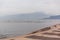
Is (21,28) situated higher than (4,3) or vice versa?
(4,3)

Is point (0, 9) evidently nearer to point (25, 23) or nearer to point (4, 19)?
point (4, 19)

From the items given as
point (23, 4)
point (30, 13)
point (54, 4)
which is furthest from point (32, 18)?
point (54, 4)

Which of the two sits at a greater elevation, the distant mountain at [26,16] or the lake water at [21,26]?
the distant mountain at [26,16]

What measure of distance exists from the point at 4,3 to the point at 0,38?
366 millimetres

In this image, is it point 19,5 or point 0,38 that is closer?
point 0,38

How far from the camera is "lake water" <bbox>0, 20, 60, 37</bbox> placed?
130cm

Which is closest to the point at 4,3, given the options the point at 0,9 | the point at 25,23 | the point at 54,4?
the point at 0,9

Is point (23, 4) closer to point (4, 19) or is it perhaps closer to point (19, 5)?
point (19, 5)

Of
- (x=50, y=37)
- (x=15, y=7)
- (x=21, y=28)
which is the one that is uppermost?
(x=15, y=7)

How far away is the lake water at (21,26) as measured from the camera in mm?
1301

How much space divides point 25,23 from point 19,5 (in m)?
0.20

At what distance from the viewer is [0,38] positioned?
124cm

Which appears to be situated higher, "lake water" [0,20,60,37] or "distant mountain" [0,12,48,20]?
"distant mountain" [0,12,48,20]

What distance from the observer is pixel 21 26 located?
1.34 metres
